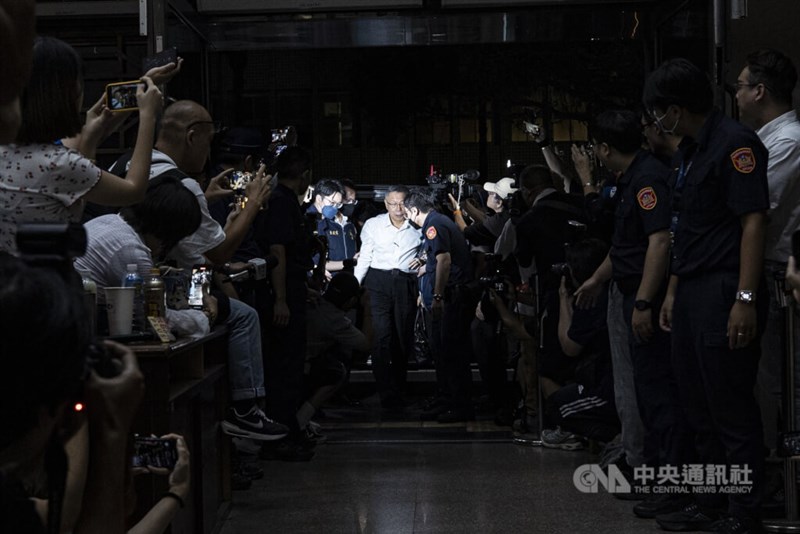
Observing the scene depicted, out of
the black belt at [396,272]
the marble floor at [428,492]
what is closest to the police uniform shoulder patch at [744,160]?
the marble floor at [428,492]

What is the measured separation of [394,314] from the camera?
9.03 metres

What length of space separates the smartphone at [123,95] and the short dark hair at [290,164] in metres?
2.99

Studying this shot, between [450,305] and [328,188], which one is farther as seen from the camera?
[328,188]

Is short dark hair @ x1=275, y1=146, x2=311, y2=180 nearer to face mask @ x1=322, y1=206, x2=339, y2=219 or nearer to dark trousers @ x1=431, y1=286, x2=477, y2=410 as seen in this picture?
dark trousers @ x1=431, y1=286, x2=477, y2=410

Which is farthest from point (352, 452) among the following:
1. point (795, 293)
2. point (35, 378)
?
point (35, 378)

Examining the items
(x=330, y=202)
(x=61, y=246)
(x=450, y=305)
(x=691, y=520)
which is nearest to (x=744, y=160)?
(x=691, y=520)

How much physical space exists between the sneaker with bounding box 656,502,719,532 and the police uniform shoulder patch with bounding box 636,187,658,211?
1200 millimetres

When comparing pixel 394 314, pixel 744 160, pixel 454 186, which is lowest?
pixel 394 314

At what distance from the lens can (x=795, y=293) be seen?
12.5 feet

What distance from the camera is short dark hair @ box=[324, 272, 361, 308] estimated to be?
727cm

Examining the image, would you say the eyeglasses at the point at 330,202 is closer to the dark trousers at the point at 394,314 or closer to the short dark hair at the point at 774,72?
the dark trousers at the point at 394,314

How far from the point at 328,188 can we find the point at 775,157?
664 centimetres

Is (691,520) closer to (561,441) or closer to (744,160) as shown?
(744,160)

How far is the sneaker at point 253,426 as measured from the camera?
5.13m
